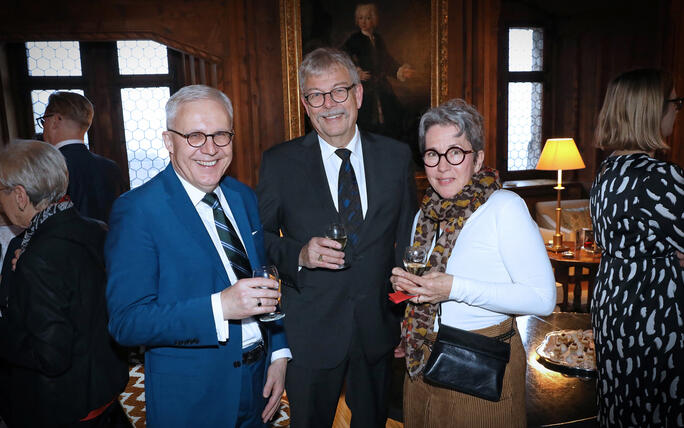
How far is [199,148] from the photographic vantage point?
162cm

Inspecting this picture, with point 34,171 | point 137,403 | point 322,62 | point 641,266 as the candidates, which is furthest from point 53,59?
point 641,266

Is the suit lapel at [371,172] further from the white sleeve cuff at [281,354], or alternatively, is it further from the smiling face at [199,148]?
the smiling face at [199,148]

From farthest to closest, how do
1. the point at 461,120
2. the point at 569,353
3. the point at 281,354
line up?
the point at 569,353 → the point at 281,354 → the point at 461,120

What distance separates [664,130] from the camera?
210 cm

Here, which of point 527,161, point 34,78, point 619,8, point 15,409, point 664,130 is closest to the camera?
point 15,409

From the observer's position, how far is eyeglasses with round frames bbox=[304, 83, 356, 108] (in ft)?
7.19

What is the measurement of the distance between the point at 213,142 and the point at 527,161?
24.3 feet

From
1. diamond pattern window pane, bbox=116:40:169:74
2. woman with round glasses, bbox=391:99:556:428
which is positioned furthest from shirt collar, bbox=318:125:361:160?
diamond pattern window pane, bbox=116:40:169:74

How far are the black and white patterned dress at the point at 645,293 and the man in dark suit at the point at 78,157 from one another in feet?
11.8

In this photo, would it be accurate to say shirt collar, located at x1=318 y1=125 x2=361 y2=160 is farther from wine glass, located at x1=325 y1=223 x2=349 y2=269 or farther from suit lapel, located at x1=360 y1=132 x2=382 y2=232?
wine glass, located at x1=325 y1=223 x2=349 y2=269

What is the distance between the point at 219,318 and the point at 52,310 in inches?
30.3

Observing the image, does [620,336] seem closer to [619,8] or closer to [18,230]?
[18,230]

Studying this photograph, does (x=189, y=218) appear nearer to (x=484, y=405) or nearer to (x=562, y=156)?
(x=484, y=405)

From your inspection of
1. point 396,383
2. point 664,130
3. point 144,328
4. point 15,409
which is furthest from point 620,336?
point 15,409
